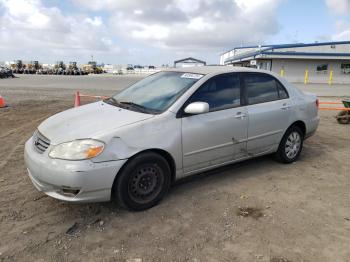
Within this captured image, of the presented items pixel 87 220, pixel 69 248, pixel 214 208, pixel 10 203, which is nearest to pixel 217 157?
pixel 214 208

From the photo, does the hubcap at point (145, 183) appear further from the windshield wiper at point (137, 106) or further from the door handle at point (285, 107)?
the door handle at point (285, 107)

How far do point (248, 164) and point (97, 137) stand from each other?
9.80 ft

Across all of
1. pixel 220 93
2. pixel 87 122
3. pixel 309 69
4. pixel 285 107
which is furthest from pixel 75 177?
pixel 309 69

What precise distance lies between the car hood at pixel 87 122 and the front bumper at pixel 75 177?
28 cm

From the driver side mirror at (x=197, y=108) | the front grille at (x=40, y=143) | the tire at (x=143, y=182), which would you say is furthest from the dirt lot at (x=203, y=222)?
the driver side mirror at (x=197, y=108)

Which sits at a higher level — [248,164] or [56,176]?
[56,176]

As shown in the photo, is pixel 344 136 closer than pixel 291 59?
Yes

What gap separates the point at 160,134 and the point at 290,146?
2780 mm

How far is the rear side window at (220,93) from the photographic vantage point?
445 cm

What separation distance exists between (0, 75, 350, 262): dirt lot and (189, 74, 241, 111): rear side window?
114 centimetres

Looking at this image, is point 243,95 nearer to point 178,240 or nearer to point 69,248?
point 178,240

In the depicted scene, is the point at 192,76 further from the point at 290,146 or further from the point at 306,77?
the point at 306,77

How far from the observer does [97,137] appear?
359 centimetres

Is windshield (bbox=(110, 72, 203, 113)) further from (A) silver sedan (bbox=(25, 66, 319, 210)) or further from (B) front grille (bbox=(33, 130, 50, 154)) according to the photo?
(B) front grille (bbox=(33, 130, 50, 154))
